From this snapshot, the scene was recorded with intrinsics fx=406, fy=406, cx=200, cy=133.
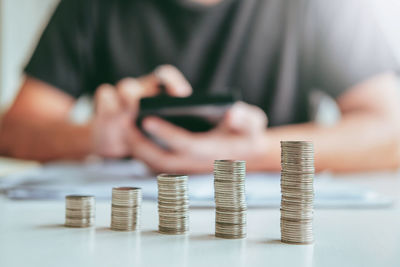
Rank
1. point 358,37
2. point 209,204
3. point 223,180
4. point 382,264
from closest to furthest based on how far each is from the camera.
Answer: point 382,264
point 223,180
point 209,204
point 358,37

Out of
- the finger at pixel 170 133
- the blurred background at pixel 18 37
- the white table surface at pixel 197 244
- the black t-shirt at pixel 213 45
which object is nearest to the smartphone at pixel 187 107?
the finger at pixel 170 133

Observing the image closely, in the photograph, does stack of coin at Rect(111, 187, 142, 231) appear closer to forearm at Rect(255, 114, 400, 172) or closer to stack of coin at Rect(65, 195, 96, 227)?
stack of coin at Rect(65, 195, 96, 227)

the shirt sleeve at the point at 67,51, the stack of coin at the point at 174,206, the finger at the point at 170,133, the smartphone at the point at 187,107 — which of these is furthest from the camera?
the shirt sleeve at the point at 67,51

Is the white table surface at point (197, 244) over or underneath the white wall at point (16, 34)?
underneath

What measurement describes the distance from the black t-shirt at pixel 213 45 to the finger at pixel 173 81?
0.09 feet

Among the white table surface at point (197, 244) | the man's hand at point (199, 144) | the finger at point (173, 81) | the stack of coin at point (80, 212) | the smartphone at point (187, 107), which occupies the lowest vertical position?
the white table surface at point (197, 244)

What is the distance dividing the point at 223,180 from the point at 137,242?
11 cm

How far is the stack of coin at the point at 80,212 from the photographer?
0.50m

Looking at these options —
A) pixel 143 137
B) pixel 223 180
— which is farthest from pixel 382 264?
pixel 143 137

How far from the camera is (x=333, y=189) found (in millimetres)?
718

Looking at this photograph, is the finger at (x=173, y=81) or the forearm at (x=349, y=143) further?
the forearm at (x=349, y=143)

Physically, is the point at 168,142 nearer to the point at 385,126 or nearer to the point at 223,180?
the point at 223,180

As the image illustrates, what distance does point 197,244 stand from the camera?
1.35 ft

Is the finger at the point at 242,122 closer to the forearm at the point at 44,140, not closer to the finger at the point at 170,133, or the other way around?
the finger at the point at 170,133
